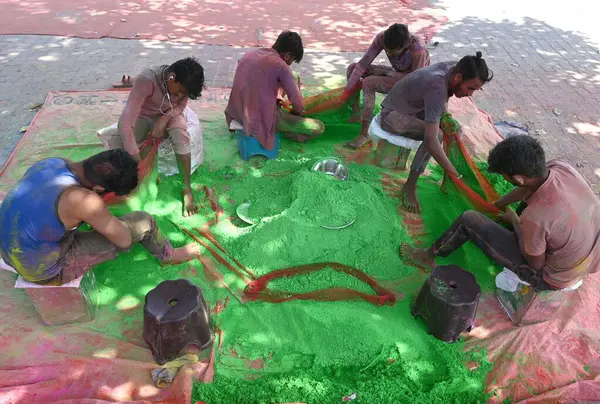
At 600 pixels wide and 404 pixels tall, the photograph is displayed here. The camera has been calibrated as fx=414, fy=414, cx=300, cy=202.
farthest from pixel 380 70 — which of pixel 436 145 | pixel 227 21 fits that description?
pixel 227 21

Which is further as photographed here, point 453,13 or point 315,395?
point 453,13

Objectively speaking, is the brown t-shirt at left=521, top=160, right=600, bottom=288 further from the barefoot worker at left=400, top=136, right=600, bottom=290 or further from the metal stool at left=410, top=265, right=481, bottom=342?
the metal stool at left=410, top=265, right=481, bottom=342

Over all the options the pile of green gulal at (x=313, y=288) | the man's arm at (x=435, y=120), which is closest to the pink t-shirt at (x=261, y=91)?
the pile of green gulal at (x=313, y=288)

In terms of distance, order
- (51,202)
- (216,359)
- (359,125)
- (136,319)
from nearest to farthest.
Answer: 1. (51,202)
2. (216,359)
3. (136,319)
4. (359,125)

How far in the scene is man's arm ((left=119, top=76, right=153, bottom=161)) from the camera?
3012mm

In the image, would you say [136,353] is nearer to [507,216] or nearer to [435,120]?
[507,216]

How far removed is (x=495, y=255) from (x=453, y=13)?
7043 mm

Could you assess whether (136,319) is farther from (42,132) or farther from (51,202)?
(42,132)

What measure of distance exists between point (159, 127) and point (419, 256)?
2203mm

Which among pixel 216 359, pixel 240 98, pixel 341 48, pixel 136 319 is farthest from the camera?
pixel 341 48

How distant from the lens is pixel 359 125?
439 cm

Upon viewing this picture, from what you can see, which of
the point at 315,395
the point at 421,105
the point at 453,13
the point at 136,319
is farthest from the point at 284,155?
the point at 453,13

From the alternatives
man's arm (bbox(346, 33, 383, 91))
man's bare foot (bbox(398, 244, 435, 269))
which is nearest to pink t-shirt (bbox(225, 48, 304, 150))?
man's arm (bbox(346, 33, 383, 91))

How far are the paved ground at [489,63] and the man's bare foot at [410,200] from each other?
6.37ft
